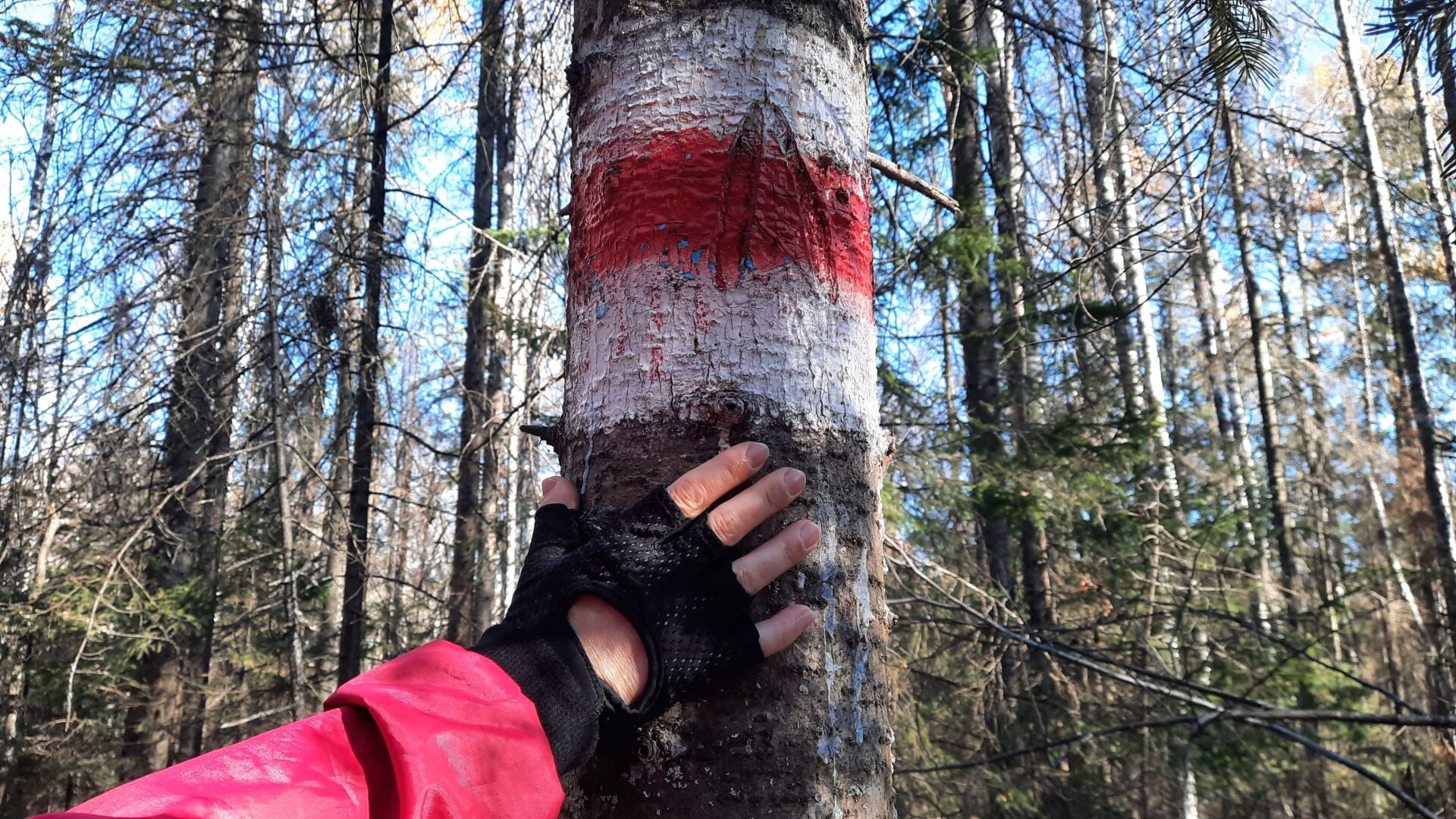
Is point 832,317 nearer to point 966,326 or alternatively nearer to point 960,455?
point 960,455

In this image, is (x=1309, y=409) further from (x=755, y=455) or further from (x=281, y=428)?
(x=755, y=455)

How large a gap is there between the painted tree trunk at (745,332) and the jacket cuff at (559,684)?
9 cm

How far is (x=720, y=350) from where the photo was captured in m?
1.14

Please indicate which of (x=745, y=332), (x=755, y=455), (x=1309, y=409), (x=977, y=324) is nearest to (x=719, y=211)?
(x=745, y=332)

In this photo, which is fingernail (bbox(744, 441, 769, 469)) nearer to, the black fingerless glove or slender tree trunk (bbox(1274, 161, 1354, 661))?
the black fingerless glove

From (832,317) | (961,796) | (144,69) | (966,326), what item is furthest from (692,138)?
(966,326)

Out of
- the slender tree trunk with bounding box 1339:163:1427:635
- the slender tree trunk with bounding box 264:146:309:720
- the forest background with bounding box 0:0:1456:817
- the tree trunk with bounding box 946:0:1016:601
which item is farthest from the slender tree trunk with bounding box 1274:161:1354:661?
the slender tree trunk with bounding box 264:146:309:720

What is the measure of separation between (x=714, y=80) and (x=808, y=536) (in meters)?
0.66

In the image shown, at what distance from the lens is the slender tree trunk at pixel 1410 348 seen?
27.2 ft

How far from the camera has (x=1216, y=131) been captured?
6.70 ft

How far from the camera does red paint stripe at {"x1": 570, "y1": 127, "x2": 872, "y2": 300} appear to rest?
117 cm

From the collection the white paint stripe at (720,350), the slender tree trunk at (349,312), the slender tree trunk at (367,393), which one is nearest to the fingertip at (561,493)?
the white paint stripe at (720,350)

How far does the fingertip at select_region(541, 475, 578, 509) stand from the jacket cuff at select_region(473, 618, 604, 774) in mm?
255

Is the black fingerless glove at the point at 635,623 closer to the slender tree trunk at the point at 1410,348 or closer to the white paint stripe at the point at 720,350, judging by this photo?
the white paint stripe at the point at 720,350
